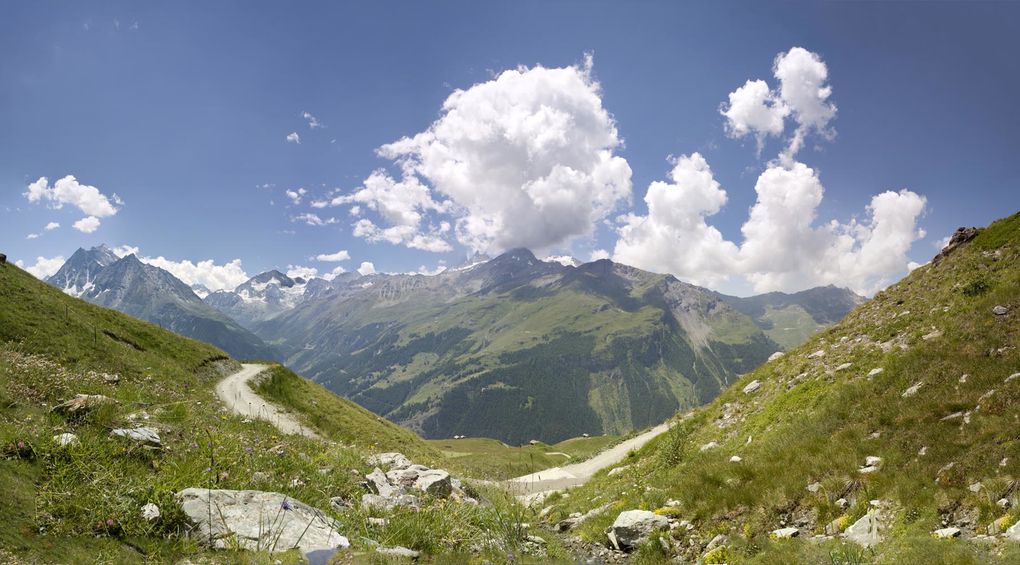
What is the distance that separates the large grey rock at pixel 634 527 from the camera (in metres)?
12.6

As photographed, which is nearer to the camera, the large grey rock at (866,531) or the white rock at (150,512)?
the white rock at (150,512)

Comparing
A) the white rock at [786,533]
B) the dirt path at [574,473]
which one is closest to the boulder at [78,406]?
the white rock at [786,533]

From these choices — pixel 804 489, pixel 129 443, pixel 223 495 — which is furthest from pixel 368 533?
pixel 804 489

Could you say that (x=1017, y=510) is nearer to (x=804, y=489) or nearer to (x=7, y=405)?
(x=804, y=489)

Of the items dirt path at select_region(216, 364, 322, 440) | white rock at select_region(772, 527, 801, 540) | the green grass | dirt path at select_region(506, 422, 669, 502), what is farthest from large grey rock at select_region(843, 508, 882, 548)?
dirt path at select_region(216, 364, 322, 440)

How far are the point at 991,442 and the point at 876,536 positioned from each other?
4487 millimetres

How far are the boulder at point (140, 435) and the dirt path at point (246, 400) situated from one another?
29648mm

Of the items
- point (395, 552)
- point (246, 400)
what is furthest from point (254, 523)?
point (246, 400)

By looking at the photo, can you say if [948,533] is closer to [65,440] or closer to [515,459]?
[65,440]

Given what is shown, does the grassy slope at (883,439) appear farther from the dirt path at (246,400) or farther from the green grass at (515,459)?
the dirt path at (246,400)

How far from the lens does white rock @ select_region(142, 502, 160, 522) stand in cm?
709

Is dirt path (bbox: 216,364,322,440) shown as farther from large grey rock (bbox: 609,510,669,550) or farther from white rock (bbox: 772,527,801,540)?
white rock (bbox: 772,527,801,540)

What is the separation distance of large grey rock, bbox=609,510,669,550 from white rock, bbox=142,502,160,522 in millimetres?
10695

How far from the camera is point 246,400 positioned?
4769cm
